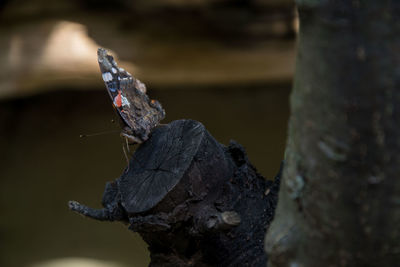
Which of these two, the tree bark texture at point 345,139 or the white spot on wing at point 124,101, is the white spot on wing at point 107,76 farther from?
the tree bark texture at point 345,139

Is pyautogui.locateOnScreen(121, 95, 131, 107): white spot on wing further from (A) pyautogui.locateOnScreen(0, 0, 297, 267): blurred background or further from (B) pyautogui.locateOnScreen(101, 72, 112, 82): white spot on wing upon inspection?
(A) pyautogui.locateOnScreen(0, 0, 297, 267): blurred background

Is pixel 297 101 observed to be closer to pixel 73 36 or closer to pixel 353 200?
pixel 353 200

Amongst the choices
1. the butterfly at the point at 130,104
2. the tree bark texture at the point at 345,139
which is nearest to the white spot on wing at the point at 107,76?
the butterfly at the point at 130,104

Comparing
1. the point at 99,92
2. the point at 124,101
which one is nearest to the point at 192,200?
the point at 124,101

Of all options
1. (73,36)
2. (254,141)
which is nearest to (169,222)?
(73,36)

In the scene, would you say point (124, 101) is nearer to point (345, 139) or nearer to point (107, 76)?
point (107, 76)

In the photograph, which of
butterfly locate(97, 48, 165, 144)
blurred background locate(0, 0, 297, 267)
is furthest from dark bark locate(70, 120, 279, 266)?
blurred background locate(0, 0, 297, 267)
